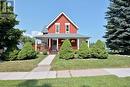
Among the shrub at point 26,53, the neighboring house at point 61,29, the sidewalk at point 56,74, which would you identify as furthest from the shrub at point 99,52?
the neighboring house at point 61,29

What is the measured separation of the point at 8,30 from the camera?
1078 inches

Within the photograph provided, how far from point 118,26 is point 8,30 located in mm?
13994

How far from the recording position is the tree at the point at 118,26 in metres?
33.6

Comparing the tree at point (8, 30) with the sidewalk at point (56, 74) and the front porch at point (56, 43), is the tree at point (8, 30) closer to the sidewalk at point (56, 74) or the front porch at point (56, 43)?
the sidewalk at point (56, 74)

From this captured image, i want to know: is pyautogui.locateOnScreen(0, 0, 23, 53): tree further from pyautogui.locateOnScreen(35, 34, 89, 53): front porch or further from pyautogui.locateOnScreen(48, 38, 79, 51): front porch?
pyautogui.locateOnScreen(48, 38, 79, 51): front porch

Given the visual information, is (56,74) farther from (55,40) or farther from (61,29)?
(61,29)

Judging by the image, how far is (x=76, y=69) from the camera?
19688 millimetres

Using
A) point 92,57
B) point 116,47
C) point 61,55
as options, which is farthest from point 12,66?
point 116,47

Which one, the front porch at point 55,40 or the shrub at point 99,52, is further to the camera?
the front porch at point 55,40

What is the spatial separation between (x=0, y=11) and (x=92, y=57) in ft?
32.4

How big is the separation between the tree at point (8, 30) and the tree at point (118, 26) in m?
12.1

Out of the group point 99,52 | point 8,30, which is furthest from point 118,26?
point 8,30

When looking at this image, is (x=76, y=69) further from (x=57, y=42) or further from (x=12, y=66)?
(x=57, y=42)

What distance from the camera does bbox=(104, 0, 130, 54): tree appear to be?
33562 mm
